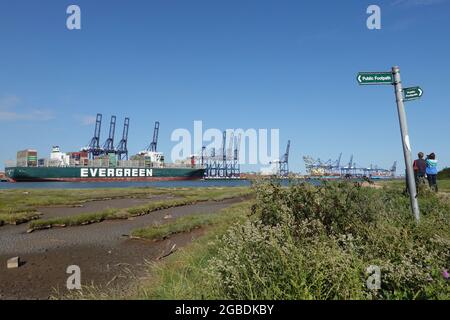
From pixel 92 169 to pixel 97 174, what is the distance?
2695 millimetres

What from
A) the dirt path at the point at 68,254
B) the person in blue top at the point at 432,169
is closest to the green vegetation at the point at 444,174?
the person in blue top at the point at 432,169

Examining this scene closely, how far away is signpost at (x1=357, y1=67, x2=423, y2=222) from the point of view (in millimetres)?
7617

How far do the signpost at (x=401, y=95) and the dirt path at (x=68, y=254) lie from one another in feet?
21.0

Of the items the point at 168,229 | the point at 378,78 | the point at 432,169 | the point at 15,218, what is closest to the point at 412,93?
the point at 378,78

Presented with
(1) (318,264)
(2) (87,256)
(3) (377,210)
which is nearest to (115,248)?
(2) (87,256)

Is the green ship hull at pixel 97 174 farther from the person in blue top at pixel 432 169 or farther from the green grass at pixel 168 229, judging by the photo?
the person in blue top at pixel 432 169

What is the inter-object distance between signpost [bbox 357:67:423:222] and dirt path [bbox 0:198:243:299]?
21.0 ft

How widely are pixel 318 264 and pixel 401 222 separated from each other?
3529mm

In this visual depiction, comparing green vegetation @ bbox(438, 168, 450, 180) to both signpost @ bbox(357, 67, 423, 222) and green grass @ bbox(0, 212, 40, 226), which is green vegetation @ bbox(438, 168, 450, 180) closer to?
signpost @ bbox(357, 67, 423, 222)

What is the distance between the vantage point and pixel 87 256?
12305 mm

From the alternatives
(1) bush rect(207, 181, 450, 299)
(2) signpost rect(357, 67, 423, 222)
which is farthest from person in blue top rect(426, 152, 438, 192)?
(1) bush rect(207, 181, 450, 299)

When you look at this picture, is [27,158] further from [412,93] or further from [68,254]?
[412,93]

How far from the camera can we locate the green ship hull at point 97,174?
131250 millimetres
